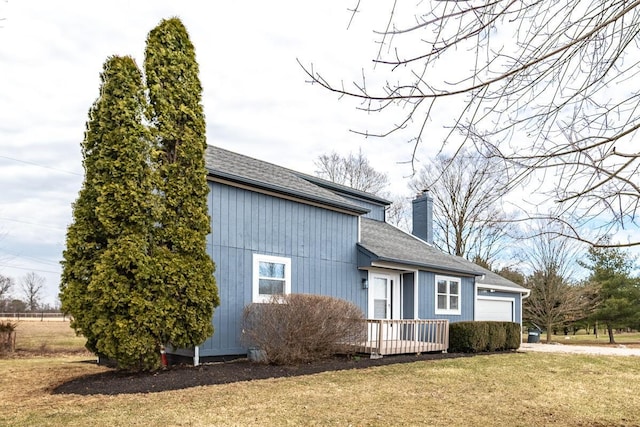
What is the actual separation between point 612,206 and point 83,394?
699 centimetres

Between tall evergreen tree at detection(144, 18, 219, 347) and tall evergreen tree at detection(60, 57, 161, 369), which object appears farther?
tall evergreen tree at detection(144, 18, 219, 347)

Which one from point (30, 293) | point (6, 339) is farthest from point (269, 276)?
point (30, 293)

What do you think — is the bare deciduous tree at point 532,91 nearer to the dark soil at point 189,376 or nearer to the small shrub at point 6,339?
the dark soil at point 189,376

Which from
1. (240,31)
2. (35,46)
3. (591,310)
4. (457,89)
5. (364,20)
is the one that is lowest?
(591,310)

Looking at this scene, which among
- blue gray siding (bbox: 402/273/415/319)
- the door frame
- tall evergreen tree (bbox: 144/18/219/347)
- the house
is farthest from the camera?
blue gray siding (bbox: 402/273/415/319)

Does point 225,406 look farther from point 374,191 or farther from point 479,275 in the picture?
point 374,191

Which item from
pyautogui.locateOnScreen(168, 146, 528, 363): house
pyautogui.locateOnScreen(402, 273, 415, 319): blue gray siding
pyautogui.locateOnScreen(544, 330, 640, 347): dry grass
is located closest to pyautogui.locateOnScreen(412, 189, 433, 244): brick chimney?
pyautogui.locateOnScreen(168, 146, 528, 363): house

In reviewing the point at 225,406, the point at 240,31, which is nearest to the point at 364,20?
the point at 240,31

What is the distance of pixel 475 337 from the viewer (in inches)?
529

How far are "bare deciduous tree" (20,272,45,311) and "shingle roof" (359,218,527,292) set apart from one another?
50.0 m

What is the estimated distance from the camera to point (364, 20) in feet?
10.9

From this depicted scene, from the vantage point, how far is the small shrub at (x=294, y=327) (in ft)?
31.6

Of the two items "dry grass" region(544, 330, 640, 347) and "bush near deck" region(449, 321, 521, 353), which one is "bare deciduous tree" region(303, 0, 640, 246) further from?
"dry grass" region(544, 330, 640, 347)

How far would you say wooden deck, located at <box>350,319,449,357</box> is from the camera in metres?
11.3
